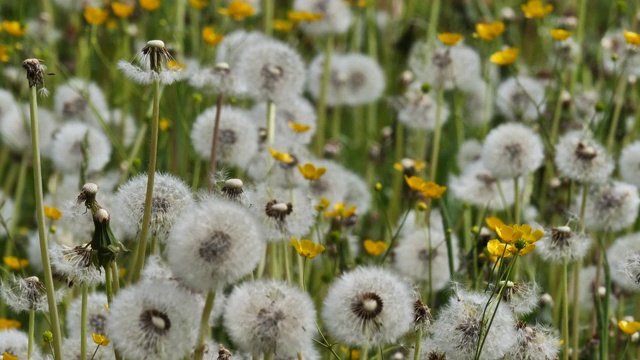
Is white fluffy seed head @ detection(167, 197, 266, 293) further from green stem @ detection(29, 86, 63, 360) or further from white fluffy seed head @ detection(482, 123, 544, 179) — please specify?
white fluffy seed head @ detection(482, 123, 544, 179)

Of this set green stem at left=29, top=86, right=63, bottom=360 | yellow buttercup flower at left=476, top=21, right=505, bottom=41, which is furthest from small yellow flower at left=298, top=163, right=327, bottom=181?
yellow buttercup flower at left=476, top=21, right=505, bottom=41

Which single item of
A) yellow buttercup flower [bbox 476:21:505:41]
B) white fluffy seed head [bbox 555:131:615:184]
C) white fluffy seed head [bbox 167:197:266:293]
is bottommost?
white fluffy seed head [bbox 555:131:615:184]

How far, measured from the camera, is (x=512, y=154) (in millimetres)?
3000

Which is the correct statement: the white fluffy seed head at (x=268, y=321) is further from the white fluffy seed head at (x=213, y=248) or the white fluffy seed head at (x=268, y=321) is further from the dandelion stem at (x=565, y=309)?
the dandelion stem at (x=565, y=309)

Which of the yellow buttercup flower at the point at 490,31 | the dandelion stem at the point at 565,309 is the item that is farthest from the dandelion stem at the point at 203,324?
the yellow buttercup flower at the point at 490,31

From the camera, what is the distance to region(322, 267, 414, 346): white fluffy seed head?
6.21 ft

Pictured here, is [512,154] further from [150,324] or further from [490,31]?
[150,324]

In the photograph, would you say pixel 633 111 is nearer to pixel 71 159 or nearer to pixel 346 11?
pixel 346 11

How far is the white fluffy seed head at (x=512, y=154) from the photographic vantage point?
9.80 ft

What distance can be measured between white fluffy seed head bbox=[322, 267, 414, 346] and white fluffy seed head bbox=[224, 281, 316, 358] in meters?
0.15

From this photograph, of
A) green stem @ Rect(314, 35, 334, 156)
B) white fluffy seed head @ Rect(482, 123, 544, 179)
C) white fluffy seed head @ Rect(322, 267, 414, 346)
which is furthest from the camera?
green stem @ Rect(314, 35, 334, 156)

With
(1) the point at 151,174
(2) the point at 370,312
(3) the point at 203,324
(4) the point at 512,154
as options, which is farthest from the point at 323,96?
(3) the point at 203,324

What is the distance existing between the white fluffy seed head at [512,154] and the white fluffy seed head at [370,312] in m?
1.15

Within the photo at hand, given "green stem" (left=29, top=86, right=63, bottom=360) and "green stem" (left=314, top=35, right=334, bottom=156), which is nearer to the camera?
"green stem" (left=29, top=86, right=63, bottom=360)
